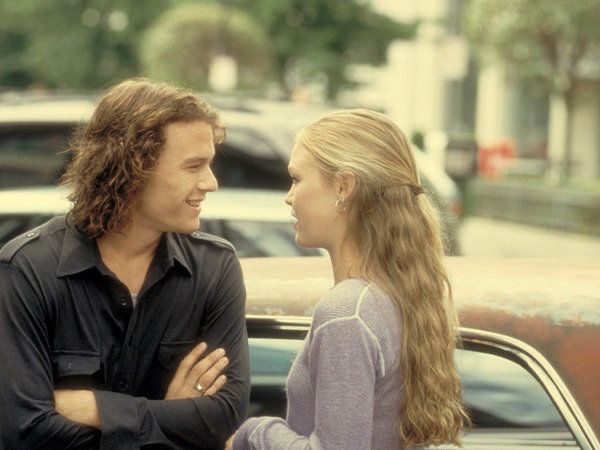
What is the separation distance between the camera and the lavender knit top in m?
2.46

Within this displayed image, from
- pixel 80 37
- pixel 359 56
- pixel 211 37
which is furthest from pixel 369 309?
pixel 80 37

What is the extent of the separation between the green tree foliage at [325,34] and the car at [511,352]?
20179mm

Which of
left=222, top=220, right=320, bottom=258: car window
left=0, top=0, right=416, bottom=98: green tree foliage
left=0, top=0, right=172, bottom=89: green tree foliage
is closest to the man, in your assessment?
left=222, top=220, right=320, bottom=258: car window

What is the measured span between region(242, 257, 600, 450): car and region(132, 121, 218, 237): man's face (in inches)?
12.0

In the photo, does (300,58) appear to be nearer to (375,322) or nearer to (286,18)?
(286,18)

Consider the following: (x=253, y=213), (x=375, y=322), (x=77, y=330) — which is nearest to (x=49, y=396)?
(x=77, y=330)

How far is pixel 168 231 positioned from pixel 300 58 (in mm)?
21182

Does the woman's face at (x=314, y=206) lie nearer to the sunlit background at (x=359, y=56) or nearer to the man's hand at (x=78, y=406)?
the man's hand at (x=78, y=406)

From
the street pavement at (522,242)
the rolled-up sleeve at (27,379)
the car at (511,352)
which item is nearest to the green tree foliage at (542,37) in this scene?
the street pavement at (522,242)

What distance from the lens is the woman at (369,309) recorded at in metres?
2.47

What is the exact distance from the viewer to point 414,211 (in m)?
2.64

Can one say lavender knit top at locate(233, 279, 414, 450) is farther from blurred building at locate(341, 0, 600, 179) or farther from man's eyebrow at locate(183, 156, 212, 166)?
blurred building at locate(341, 0, 600, 179)

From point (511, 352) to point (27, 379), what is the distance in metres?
0.94

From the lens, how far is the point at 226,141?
28.3 feet
